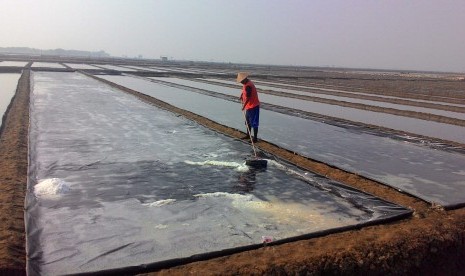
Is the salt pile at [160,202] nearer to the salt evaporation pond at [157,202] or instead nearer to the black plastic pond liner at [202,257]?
the salt evaporation pond at [157,202]

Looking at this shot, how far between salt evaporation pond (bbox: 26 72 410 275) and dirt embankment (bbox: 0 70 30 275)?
10cm

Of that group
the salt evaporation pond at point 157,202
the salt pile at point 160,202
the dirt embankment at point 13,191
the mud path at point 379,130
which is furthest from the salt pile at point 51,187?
the mud path at point 379,130

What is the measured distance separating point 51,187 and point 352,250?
3.26m

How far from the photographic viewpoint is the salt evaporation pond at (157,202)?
122 inches

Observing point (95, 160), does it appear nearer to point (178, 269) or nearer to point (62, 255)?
point (62, 255)

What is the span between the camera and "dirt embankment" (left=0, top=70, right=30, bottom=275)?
2.85 meters

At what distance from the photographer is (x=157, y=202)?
161 inches

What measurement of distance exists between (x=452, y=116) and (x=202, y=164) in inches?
421

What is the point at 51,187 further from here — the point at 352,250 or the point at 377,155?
the point at 377,155

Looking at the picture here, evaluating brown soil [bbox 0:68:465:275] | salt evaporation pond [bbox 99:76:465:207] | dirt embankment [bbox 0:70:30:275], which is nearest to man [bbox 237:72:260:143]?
salt evaporation pond [bbox 99:76:465:207]

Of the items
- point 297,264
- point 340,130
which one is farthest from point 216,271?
point 340,130

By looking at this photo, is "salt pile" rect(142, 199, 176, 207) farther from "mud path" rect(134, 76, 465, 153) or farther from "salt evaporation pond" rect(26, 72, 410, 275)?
"mud path" rect(134, 76, 465, 153)

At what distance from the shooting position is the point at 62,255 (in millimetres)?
2920

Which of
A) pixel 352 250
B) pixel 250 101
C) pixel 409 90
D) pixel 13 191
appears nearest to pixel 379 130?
pixel 250 101
